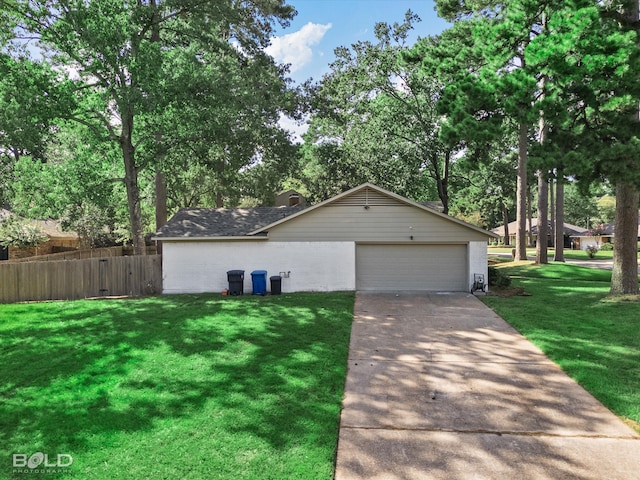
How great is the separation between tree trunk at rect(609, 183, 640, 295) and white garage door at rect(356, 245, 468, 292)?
14.6 ft

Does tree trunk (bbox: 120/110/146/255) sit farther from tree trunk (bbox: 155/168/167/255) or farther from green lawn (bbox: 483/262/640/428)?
green lawn (bbox: 483/262/640/428)

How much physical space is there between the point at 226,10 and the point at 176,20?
367cm

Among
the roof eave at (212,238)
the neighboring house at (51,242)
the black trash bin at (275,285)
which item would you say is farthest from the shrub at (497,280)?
the neighboring house at (51,242)

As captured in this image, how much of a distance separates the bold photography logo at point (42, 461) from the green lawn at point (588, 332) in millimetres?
6414

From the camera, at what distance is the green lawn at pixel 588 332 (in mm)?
5625

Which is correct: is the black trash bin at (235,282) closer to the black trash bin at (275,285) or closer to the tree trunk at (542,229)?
the black trash bin at (275,285)

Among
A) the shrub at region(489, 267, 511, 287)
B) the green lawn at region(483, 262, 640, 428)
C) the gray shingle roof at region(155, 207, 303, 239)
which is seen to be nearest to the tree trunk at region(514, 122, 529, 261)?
the green lawn at region(483, 262, 640, 428)

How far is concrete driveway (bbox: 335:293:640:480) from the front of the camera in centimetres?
388

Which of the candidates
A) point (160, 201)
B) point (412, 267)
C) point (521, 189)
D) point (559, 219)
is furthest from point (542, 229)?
point (160, 201)

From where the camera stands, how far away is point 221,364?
6586 millimetres

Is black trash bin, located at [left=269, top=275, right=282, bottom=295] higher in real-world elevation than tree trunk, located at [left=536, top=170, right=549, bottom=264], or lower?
lower

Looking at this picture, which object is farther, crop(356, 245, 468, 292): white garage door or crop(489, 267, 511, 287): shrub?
crop(356, 245, 468, 292): white garage door

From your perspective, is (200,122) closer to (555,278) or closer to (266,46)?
(266,46)

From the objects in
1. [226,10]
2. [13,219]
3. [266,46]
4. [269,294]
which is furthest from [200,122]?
[13,219]
